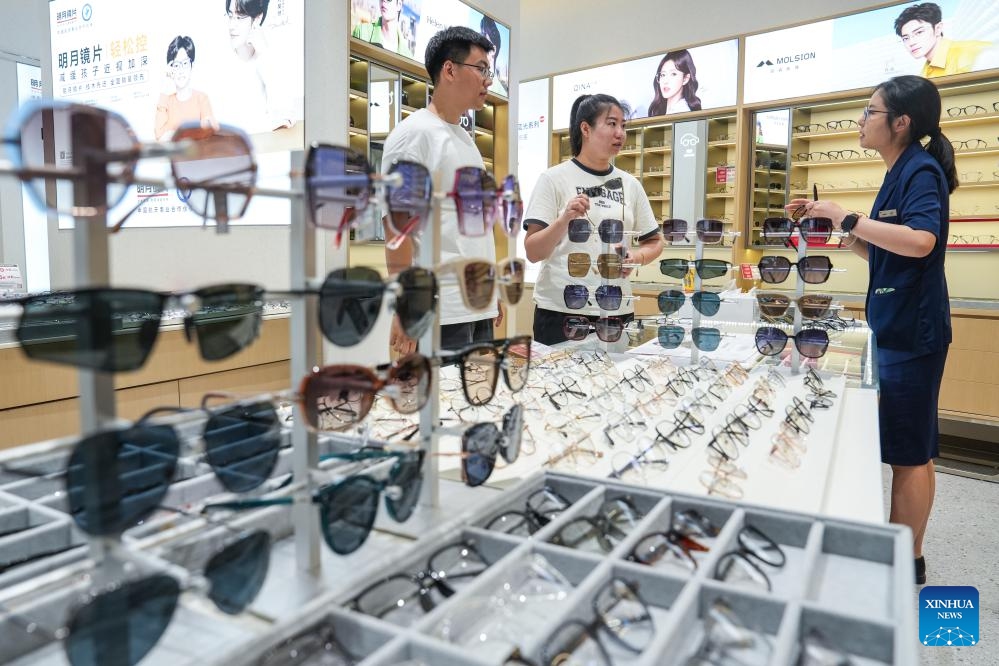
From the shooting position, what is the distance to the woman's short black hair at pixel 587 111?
7.80ft

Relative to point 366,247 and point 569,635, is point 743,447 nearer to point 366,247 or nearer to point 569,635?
point 569,635

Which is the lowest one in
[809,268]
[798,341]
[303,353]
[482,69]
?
[798,341]

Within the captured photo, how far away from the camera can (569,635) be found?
2.21 feet

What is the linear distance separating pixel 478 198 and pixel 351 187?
278 millimetres

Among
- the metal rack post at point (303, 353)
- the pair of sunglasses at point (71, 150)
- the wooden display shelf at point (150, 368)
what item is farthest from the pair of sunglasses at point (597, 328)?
the pair of sunglasses at point (71, 150)

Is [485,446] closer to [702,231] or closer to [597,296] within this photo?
[597,296]

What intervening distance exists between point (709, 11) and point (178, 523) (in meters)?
5.93

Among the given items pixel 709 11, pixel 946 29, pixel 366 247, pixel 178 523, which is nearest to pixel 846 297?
pixel 946 29

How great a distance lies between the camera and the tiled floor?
2.04m

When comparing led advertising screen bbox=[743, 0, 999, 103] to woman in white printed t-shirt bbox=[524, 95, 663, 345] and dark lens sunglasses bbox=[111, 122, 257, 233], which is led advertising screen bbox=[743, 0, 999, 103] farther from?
dark lens sunglasses bbox=[111, 122, 257, 233]

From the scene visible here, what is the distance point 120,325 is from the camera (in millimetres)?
544

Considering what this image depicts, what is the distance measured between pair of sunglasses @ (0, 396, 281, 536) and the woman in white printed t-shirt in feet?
4.91

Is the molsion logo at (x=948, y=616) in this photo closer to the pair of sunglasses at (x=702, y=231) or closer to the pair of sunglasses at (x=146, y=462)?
the pair of sunglasses at (x=702, y=231)

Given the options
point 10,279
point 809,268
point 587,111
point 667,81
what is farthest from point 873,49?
point 10,279
